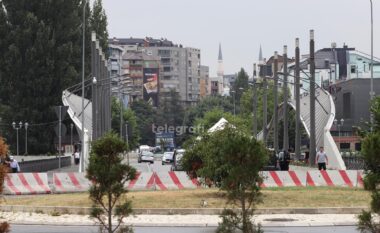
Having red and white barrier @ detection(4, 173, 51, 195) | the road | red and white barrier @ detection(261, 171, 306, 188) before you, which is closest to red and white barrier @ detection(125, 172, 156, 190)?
red and white barrier @ detection(4, 173, 51, 195)

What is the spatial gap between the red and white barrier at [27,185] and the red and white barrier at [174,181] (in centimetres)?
430

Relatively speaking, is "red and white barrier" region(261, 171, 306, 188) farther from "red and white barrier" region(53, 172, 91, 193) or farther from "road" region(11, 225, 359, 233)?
"road" region(11, 225, 359, 233)

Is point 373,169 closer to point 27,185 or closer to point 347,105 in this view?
point 27,185

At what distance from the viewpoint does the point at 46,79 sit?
247ft

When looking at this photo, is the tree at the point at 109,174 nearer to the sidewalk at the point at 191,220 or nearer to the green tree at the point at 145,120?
the sidewalk at the point at 191,220

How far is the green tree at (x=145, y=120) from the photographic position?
186625mm

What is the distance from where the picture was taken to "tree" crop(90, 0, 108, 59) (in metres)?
85.8

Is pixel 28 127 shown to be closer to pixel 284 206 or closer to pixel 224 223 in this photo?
pixel 284 206

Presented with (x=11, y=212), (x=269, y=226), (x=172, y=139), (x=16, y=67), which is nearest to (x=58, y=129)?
(x=11, y=212)

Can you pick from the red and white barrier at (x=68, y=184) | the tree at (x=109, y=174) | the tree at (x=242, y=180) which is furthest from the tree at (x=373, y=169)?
the red and white barrier at (x=68, y=184)

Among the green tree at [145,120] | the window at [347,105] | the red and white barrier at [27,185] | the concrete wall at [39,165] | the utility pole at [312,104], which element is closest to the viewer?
the red and white barrier at [27,185]

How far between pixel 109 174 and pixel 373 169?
4.08 metres

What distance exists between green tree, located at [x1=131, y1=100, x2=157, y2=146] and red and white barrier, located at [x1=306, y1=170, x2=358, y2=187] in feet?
490

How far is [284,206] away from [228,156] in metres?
10.6
